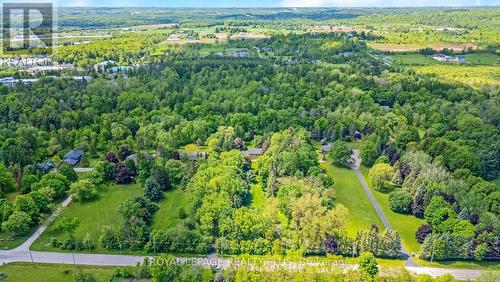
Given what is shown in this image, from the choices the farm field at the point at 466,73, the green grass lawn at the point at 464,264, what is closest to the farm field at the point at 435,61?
the farm field at the point at 466,73

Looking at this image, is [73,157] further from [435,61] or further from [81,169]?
[435,61]

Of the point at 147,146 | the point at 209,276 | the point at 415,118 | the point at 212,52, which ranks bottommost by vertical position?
the point at 209,276

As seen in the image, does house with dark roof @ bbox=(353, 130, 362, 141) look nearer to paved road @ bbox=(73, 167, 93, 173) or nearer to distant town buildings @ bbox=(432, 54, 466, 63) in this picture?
paved road @ bbox=(73, 167, 93, 173)

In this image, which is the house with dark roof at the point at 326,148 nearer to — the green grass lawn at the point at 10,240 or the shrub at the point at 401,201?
the shrub at the point at 401,201

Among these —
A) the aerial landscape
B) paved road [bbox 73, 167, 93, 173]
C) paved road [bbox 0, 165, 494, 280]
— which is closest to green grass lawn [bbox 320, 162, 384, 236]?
the aerial landscape

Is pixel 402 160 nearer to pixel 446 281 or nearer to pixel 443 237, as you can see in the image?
pixel 443 237

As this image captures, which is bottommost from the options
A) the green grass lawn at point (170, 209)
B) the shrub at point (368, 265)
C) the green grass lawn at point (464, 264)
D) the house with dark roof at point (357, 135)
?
the green grass lawn at point (464, 264)

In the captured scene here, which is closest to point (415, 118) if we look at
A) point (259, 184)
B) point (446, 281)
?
point (259, 184)
